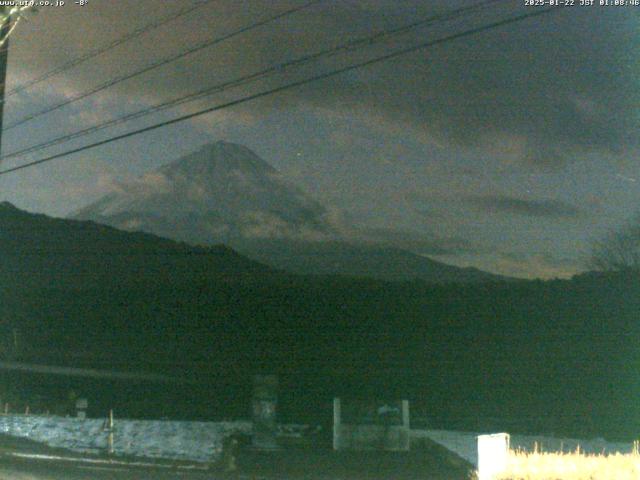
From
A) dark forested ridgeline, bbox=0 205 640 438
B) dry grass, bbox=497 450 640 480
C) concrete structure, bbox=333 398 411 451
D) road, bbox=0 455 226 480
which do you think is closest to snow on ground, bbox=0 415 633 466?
concrete structure, bbox=333 398 411 451

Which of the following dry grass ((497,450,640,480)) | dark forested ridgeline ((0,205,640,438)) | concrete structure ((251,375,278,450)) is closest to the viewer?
dry grass ((497,450,640,480))

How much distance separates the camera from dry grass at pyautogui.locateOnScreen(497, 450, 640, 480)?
12827 mm

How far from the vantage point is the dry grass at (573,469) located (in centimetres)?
1283

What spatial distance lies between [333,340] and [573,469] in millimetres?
50300

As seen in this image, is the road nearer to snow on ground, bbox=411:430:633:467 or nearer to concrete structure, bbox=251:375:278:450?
concrete structure, bbox=251:375:278:450

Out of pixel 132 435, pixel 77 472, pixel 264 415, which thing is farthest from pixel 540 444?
pixel 77 472

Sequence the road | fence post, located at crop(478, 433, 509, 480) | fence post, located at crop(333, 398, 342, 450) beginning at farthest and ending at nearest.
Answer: fence post, located at crop(333, 398, 342, 450)
the road
fence post, located at crop(478, 433, 509, 480)

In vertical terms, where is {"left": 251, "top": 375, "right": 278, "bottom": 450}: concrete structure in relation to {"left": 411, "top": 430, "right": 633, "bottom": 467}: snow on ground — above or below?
above

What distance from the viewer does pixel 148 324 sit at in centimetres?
7406

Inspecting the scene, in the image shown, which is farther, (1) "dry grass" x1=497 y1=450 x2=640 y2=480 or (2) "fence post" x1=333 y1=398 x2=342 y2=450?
(2) "fence post" x1=333 y1=398 x2=342 y2=450

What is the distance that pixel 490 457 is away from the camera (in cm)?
1430

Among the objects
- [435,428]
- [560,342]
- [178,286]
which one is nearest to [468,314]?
[560,342]

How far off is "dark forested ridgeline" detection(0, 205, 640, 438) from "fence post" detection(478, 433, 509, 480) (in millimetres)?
19522

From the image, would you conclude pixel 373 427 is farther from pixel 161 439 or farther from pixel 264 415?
pixel 161 439
